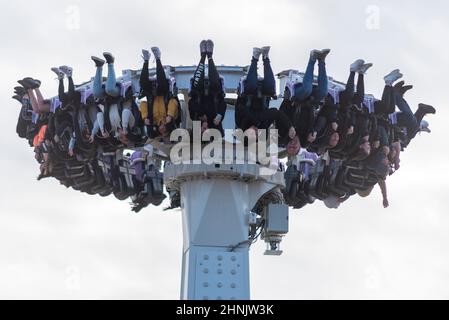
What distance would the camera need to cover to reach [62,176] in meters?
52.3

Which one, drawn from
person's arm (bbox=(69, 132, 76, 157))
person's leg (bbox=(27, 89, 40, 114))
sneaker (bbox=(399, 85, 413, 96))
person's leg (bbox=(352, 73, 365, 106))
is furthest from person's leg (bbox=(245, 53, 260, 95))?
person's leg (bbox=(27, 89, 40, 114))

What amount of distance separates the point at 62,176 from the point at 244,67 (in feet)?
27.4

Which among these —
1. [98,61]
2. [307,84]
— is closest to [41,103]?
[98,61]

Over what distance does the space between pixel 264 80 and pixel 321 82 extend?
68.9 inches

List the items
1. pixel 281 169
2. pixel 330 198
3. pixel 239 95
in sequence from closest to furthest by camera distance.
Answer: pixel 239 95 < pixel 281 169 < pixel 330 198

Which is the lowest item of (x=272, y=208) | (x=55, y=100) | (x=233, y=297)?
(x=233, y=297)

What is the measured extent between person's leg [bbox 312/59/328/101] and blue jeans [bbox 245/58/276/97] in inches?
53.9

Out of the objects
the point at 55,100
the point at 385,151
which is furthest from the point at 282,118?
the point at 55,100

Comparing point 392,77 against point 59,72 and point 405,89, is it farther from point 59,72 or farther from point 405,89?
point 59,72

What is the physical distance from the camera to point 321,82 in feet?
151

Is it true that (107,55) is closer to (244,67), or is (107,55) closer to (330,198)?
(244,67)

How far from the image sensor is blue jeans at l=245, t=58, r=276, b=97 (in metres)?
45.7

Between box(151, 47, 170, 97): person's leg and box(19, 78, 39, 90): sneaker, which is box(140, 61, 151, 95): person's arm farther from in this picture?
box(19, 78, 39, 90): sneaker

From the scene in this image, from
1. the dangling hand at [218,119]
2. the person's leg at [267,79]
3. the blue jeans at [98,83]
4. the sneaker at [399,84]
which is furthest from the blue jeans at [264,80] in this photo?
the sneaker at [399,84]
